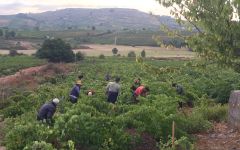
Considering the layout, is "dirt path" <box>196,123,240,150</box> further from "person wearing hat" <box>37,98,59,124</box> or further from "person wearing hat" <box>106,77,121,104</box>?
"person wearing hat" <box>37,98,59,124</box>

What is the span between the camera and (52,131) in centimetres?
1297

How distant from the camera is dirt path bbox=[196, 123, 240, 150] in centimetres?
1422

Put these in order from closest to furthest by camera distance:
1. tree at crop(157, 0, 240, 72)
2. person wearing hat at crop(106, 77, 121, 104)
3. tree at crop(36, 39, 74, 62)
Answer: tree at crop(157, 0, 240, 72) → person wearing hat at crop(106, 77, 121, 104) → tree at crop(36, 39, 74, 62)

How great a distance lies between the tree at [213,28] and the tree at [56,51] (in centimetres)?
5691

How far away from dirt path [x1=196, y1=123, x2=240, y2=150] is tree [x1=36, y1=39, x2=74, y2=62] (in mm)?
54858

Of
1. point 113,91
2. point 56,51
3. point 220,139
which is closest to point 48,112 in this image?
point 113,91

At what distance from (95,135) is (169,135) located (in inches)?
88.8

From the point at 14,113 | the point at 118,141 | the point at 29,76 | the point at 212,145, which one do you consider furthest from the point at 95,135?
the point at 29,76

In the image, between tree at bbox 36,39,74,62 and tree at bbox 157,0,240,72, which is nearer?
tree at bbox 157,0,240,72

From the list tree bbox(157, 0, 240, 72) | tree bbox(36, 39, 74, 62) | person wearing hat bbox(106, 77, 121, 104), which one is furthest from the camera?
tree bbox(36, 39, 74, 62)

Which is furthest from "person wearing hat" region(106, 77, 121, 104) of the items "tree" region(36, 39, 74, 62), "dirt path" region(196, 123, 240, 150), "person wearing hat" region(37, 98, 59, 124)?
"tree" region(36, 39, 74, 62)

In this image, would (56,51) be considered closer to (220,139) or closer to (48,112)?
(48,112)

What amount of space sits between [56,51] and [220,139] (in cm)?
5642

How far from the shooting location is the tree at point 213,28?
13.1 m
